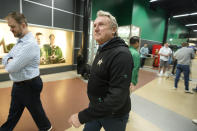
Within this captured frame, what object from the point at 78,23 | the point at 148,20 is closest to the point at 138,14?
the point at 148,20

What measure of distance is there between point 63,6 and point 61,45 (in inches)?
70.0

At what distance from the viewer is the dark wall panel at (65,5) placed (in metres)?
4.79

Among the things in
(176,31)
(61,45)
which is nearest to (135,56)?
(61,45)

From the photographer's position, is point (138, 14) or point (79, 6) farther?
point (138, 14)

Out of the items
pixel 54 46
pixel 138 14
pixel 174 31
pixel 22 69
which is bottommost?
pixel 22 69

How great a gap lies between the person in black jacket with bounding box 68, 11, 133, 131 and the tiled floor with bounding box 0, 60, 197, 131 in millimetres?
1347

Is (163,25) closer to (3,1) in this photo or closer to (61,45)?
(61,45)

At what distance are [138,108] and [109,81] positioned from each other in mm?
2387

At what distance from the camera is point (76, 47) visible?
580cm

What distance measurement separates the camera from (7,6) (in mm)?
3594

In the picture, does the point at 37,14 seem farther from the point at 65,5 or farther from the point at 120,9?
the point at 120,9

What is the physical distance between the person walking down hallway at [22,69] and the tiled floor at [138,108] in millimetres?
598

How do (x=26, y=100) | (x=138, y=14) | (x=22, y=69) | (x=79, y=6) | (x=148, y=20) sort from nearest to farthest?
(x=22, y=69) < (x=26, y=100) < (x=79, y=6) < (x=138, y=14) < (x=148, y=20)

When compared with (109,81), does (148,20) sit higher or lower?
higher
